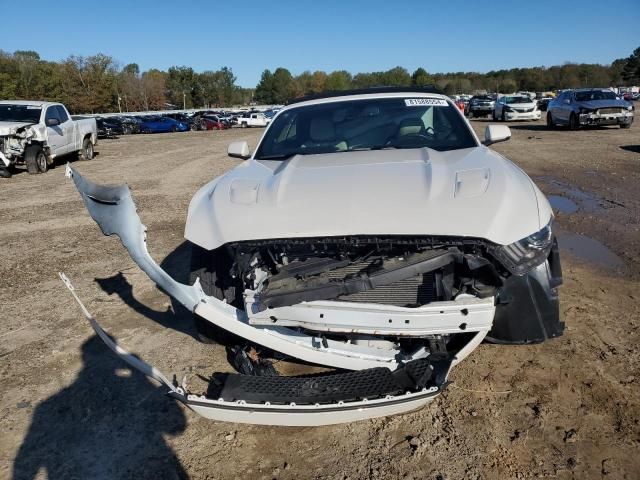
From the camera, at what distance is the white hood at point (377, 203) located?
7.88ft

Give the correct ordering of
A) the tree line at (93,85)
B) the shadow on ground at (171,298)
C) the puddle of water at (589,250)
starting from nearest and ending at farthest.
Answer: the shadow on ground at (171,298) < the puddle of water at (589,250) < the tree line at (93,85)

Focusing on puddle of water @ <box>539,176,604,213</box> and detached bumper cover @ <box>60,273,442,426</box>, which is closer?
detached bumper cover @ <box>60,273,442,426</box>

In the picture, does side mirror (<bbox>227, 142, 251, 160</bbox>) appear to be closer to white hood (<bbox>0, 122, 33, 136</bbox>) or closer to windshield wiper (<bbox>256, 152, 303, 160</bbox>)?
windshield wiper (<bbox>256, 152, 303, 160</bbox>)

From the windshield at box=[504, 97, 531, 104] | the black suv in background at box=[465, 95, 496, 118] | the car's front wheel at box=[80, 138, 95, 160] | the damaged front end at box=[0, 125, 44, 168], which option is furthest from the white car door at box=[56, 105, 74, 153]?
the black suv in background at box=[465, 95, 496, 118]

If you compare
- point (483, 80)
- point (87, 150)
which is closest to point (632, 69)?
point (483, 80)

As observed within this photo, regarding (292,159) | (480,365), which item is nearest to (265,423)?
(480,365)

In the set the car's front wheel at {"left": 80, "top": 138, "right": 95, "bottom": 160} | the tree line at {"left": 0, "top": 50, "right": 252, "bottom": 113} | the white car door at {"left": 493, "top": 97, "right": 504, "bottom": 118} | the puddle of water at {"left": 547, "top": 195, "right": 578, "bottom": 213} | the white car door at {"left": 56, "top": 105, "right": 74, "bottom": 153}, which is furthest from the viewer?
the tree line at {"left": 0, "top": 50, "right": 252, "bottom": 113}

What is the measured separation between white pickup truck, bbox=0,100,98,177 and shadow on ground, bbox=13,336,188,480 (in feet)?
35.7

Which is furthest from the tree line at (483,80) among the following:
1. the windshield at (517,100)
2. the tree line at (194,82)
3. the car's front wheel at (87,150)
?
the car's front wheel at (87,150)

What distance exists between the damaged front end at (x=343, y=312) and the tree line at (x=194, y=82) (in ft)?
171

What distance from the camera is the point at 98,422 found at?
9.23ft

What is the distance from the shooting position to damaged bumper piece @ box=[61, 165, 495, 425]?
2.44 m

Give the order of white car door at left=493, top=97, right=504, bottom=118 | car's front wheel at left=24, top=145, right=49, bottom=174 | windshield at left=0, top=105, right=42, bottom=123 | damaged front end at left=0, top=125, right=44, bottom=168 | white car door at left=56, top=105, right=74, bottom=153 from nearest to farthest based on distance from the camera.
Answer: damaged front end at left=0, top=125, right=44, bottom=168 → car's front wheel at left=24, top=145, right=49, bottom=174 → windshield at left=0, top=105, right=42, bottom=123 → white car door at left=56, top=105, right=74, bottom=153 → white car door at left=493, top=97, right=504, bottom=118

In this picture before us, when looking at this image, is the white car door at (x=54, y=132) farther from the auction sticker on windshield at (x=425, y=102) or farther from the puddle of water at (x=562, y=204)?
the puddle of water at (x=562, y=204)
